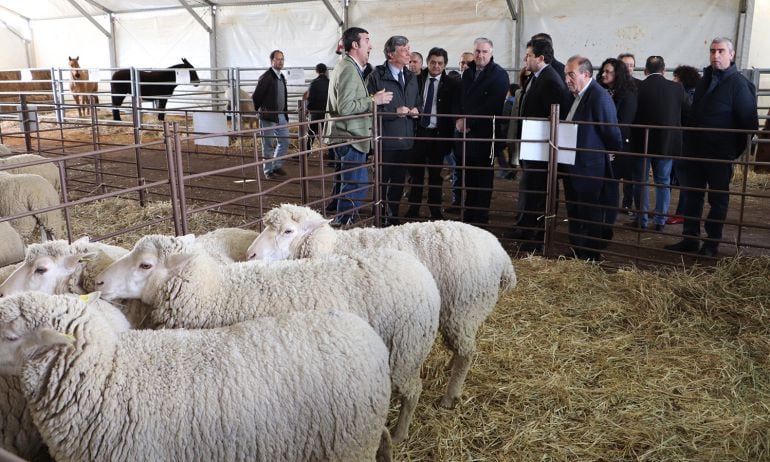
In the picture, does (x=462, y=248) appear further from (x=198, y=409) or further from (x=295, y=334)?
(x=198, y=409)

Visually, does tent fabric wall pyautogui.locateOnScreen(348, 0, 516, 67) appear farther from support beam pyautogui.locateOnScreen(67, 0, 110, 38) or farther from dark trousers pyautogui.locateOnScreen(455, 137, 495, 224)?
support beam pyautogui.locateOnScreen(67, 0, 110, 38)

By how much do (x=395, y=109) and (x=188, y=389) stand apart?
4522 millimetres

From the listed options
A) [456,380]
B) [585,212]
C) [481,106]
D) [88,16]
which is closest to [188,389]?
[456,380]

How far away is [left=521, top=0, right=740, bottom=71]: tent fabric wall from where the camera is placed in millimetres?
10000

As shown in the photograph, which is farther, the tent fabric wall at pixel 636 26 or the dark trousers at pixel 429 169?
the tent fabric wall at pixel 636 26

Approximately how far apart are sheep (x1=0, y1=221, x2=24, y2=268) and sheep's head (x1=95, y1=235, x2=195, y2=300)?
1.89 m

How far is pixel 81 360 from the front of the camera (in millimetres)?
2168

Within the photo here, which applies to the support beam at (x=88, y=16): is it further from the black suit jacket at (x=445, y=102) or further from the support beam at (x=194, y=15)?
the black suit jacket at (x=445, y=102)

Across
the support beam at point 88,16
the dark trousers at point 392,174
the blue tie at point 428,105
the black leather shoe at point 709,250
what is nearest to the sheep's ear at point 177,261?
the dark trousers at point 392,174

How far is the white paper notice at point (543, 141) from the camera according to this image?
5602mm

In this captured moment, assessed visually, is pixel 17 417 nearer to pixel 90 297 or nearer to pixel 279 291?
pixel 90 297

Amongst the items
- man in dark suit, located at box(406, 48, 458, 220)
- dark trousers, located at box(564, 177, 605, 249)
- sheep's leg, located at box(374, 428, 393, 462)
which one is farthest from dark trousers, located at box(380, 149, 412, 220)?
sheep's leg, located at box(374, 428, 393, 462)

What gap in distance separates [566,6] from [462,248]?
8.79 m

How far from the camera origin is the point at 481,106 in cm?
655
